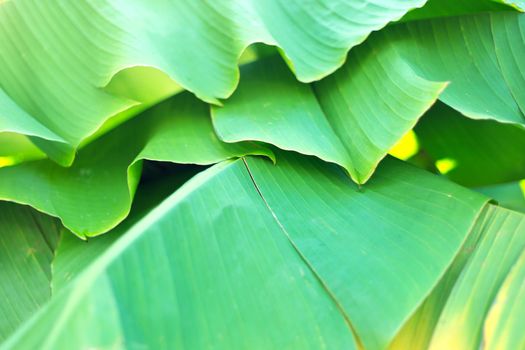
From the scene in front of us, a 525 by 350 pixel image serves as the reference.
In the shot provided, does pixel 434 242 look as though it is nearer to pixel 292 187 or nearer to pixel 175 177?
pixel 292 187

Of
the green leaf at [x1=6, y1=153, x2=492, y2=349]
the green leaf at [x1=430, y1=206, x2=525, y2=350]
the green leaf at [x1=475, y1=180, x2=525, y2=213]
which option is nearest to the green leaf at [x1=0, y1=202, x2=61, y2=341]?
the green leaf at [x1=6, y1=153, x2=492, y2=349]

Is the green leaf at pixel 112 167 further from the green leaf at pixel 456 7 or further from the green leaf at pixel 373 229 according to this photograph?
the green leaf at pixel 456 7

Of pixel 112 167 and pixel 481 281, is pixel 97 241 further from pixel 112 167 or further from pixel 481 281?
pixel 481 281

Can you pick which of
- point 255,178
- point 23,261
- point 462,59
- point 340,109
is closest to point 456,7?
point 462,59

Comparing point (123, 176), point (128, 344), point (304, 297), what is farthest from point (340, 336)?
point (123, 176)

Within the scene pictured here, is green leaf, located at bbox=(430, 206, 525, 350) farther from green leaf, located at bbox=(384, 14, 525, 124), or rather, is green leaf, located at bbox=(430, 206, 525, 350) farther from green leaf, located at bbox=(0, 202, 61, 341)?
green leaf, located at bbox=(0, 202, 61, 341)

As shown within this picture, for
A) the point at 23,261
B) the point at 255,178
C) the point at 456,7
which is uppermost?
the point at 456,7

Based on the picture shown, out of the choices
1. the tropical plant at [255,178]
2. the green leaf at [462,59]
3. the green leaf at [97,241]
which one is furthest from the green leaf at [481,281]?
the green leaf at [97,241]
